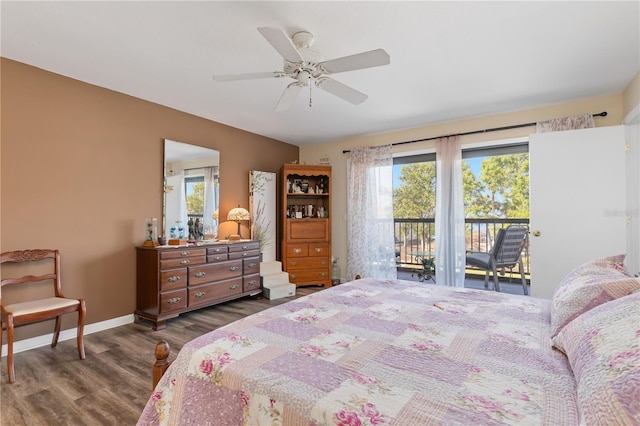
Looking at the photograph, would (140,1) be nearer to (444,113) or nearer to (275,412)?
(275,412)

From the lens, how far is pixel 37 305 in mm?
2490

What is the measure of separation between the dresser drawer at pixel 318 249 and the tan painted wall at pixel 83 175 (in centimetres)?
241

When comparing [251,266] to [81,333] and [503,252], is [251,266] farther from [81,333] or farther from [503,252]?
[503,252]

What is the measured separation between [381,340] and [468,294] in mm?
1153

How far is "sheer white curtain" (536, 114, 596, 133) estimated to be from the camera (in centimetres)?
345

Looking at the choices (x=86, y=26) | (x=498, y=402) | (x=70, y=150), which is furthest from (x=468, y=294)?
(x=70, y=150)

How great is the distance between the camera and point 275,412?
3.28 feet

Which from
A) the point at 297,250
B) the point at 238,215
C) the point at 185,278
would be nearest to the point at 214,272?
the point at 185,278

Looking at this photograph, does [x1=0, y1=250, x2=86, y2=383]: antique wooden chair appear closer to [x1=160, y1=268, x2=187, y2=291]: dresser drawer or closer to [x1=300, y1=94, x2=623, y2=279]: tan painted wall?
[x1=160, y1=268, x2=187, y2=291]: dresser drawer

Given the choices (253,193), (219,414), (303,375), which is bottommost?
(219,414)

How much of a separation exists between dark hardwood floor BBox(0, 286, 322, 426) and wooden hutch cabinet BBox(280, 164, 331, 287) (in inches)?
79.5

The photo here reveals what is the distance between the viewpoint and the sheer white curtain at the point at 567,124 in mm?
3450

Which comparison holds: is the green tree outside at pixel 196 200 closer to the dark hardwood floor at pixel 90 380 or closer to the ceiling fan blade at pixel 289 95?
the dark hardwood floor at pixel 90 380

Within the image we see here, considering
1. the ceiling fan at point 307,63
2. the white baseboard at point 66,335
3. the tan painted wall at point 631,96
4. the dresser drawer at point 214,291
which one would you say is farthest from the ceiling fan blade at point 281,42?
the white baseboard at point 66,335
